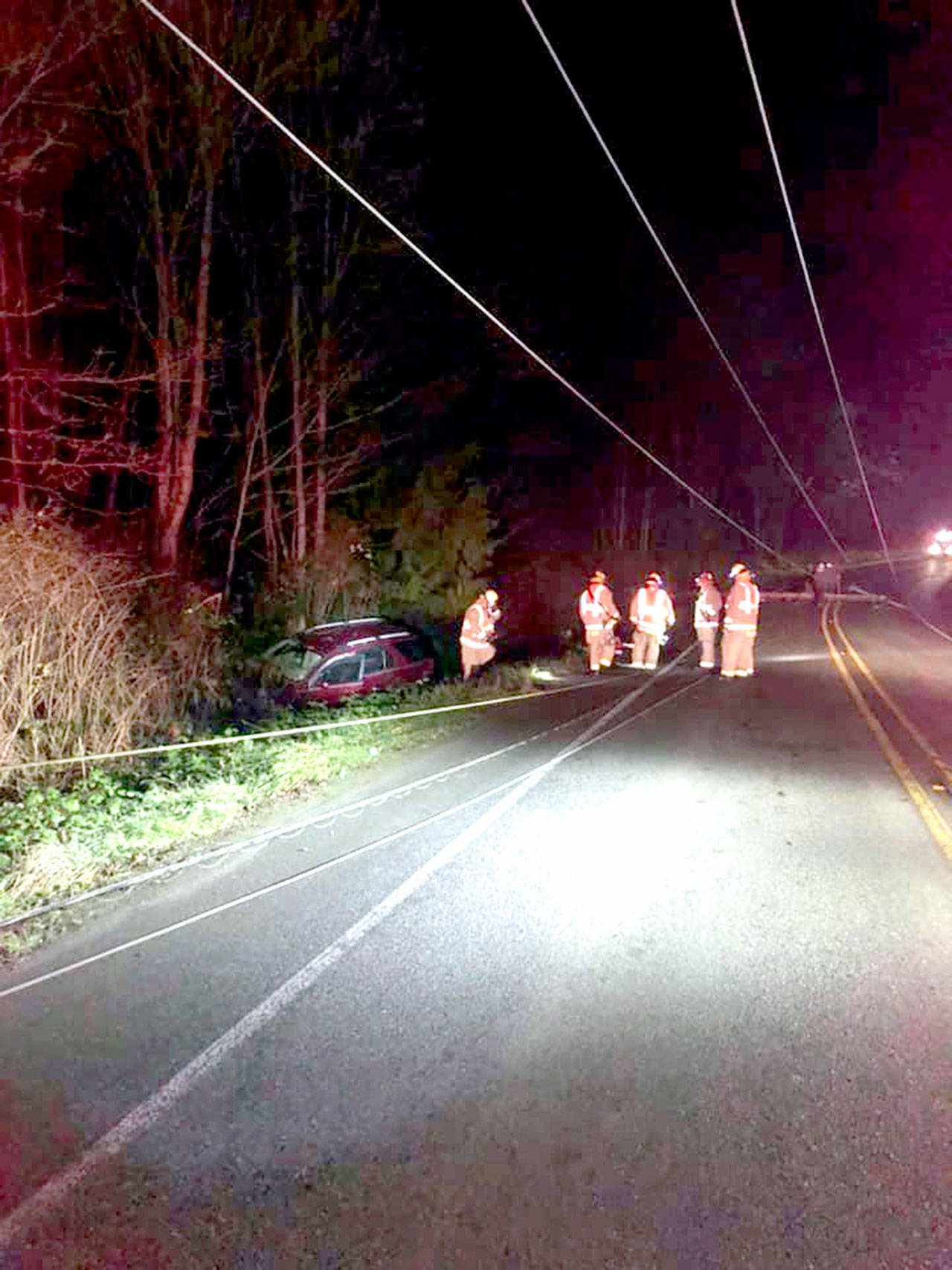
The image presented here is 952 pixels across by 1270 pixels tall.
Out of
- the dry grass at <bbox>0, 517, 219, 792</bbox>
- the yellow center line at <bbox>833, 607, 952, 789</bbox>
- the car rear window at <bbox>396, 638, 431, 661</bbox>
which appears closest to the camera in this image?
the dry grass at <bbox>0, 517, 219, 792</bbox>

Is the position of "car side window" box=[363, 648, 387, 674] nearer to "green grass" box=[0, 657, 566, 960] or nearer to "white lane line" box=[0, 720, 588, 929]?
"green grass" box=[0, 657, 566, 960]

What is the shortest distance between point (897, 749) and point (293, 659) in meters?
8.30

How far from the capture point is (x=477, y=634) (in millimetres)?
15695

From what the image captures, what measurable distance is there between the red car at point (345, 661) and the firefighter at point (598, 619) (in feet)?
11.5

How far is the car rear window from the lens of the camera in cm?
1516

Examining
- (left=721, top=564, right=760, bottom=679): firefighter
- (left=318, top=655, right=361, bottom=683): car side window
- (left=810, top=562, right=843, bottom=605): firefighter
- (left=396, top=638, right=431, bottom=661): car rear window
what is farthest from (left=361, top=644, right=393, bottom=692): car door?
(left=810, top=562, right=843, bottom=605): firefighter

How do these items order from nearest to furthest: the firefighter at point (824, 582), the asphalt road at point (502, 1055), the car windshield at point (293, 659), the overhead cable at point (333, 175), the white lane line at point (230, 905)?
1. the asphalt road at point (502, 1055)
2. the white lane line at point (230, 905)
3. the overhead cable at point (333, 175)
4. the car windshield at point (293, 659)
5. the firefighter at point (824, 582)

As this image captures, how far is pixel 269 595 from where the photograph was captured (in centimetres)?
1888

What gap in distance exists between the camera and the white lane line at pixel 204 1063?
119 inches

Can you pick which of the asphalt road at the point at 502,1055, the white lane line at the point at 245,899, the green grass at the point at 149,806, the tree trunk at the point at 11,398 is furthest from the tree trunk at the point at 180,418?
the asphalt road at the point at 502,1055

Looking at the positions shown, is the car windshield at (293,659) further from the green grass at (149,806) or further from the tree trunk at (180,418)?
the green grass at (149,806)

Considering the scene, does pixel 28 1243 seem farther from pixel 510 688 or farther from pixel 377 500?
pixel 377 500


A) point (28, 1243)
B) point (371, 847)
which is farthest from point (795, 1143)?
point (371, 847)

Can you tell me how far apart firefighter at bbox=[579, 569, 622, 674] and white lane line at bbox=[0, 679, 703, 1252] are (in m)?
10.4
